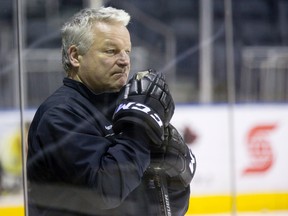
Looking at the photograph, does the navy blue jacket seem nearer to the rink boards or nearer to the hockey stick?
the hockey stick

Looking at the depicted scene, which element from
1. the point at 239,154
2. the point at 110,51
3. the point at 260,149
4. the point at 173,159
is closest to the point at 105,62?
the point at 110,51

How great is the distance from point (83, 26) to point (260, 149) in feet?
6.25

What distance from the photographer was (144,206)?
4.87 ft

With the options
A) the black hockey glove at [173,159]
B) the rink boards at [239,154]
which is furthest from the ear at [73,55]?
the rink boards at [239,154]

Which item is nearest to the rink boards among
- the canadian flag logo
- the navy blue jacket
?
the canadian flag logo

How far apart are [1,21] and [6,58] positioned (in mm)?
191

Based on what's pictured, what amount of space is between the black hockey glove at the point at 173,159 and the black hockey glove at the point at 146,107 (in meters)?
0.04

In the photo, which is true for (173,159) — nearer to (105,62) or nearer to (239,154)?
(105,62)

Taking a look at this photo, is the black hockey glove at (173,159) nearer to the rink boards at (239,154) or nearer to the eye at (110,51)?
the eye at (110,51)

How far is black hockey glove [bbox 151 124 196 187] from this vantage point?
149cm

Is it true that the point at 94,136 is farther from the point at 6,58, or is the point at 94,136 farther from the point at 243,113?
the point at 243,113

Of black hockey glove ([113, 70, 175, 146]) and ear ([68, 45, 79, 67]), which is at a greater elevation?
ear ([68, 45, 79, 67])

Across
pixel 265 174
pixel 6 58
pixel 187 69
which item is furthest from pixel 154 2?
pixel 265 174

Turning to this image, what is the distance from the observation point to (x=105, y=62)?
147cm
